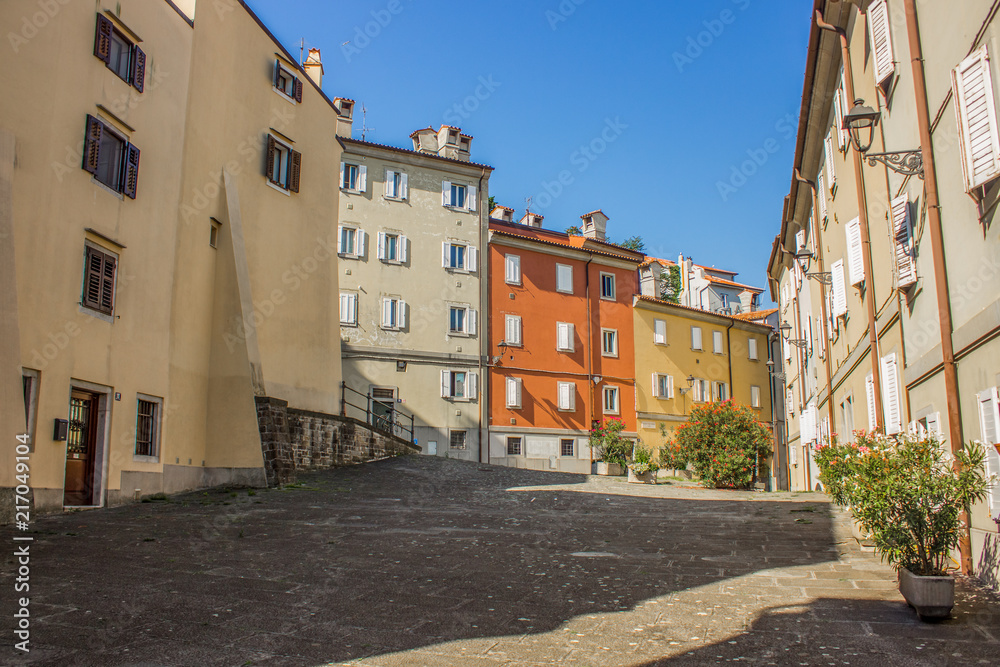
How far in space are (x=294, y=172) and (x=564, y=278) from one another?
19057mm

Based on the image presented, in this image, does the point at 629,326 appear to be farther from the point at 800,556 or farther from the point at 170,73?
the point at 800,556

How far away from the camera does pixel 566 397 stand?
36812 millimetres

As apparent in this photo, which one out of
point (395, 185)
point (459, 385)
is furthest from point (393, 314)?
point (395, 185)

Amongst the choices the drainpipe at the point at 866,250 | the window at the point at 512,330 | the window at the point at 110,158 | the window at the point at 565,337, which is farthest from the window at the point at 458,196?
the drainpipe at the point at 866,250

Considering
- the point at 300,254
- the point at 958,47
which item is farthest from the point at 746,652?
the point at 300,254

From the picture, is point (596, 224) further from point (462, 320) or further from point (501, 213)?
point (462, 320)

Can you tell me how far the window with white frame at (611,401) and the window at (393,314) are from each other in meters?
11.4

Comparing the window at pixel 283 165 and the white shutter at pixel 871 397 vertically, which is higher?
the window at pixel 283 165

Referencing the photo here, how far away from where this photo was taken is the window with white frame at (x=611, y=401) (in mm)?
38406

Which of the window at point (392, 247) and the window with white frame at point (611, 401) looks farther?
the window with white frame at point (611, 401)

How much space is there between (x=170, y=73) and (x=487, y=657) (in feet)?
50.5

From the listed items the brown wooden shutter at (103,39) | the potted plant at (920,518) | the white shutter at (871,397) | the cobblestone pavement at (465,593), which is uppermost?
the brown wooden shutter at (103,39)

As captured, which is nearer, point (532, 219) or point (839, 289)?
point (839, 289)

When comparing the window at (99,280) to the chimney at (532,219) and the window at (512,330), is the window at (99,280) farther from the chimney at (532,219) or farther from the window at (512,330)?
the chimney at (532,219)
